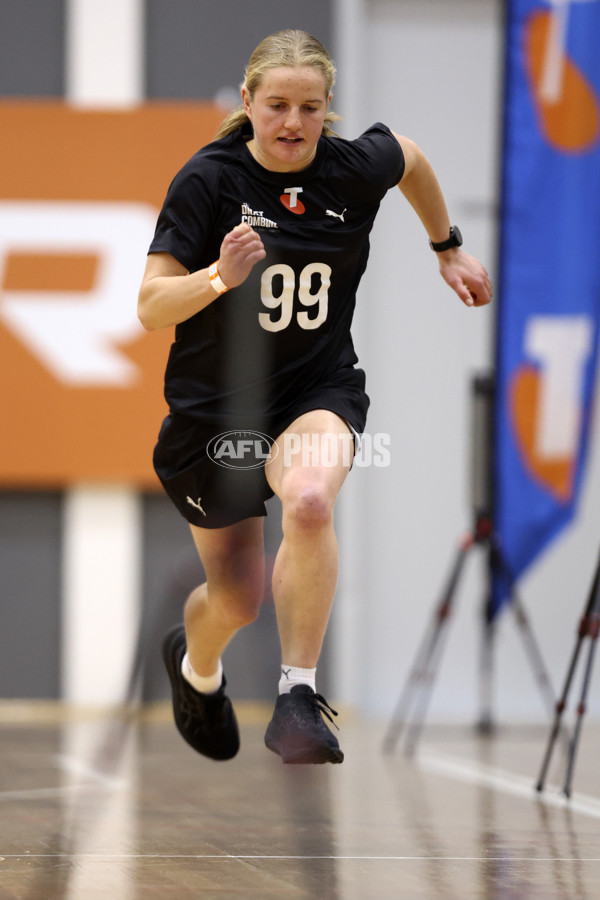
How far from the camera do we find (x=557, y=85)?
331 cm

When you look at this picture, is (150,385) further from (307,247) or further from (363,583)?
(307,247)

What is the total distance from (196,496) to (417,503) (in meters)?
2.92

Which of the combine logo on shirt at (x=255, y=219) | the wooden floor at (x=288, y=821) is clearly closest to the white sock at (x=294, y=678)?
the wooden floor at (x=288, y=821)

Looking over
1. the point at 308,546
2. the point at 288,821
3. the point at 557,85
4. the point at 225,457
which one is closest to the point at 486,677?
the point at 288,821

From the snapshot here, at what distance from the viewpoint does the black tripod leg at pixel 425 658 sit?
14.3 feet

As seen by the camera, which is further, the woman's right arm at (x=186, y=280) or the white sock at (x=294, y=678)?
the white sock at (x=294, y=678)

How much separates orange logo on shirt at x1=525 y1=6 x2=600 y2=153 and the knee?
1671 mm

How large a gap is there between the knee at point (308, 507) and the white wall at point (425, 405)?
2596mm

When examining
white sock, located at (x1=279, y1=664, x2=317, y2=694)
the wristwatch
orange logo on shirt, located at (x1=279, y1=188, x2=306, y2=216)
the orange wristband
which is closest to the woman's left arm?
the wristwatch

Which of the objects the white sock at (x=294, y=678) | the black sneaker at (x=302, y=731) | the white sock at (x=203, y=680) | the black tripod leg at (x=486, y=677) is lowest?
the black tripod leg at (x=486, y=677)

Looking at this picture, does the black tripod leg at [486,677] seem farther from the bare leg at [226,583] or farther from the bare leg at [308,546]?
the bare leg at [308,546]

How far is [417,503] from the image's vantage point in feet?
17.1

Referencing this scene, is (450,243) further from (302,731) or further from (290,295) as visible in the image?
(302,731)

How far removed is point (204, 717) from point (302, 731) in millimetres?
1034
